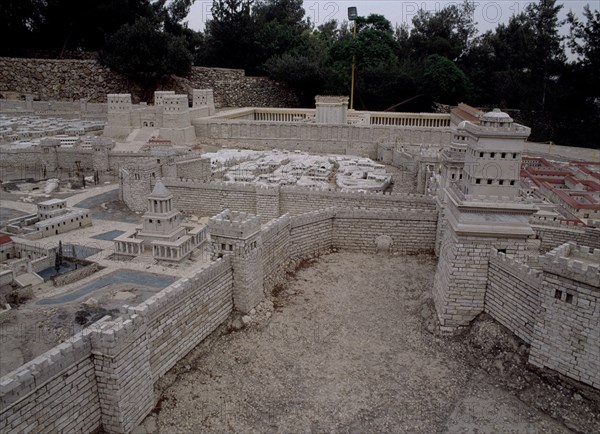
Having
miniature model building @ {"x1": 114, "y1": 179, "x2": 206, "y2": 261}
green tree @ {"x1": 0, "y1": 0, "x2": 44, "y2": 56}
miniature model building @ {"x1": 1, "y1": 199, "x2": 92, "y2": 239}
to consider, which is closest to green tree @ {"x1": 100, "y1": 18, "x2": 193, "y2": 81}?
green tree @ {"x1": 0, "y1": 0, "x2": 44, "y2": 56}

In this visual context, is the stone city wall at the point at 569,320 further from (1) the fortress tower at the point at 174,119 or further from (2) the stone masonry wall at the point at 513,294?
(1) the fortress tower at the point at 174,119

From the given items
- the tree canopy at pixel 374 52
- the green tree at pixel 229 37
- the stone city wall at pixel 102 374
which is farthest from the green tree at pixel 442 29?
the stone city wall at pixel 102 374

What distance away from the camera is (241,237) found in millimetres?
15039

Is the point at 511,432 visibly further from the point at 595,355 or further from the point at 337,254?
the point at 337,254

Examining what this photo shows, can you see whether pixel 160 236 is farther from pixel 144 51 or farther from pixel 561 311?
pixel 144 51

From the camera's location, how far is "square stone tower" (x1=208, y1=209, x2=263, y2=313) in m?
15.1

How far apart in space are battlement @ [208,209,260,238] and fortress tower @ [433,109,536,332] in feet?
Result: 19.1

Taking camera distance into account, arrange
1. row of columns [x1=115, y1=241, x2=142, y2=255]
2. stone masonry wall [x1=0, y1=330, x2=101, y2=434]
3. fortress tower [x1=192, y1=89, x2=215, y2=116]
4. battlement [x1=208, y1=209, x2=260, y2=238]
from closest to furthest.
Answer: stone masonry wall [x1=0, y1=330, x2=101, y2=434] < battlement [x1=208, y1=209, x2=260, y2=238] < row of columns [x1=115, y1=241, x2=142, y2=255] < fortress tower [x1=192, y1=89, x2=215, y2=116]

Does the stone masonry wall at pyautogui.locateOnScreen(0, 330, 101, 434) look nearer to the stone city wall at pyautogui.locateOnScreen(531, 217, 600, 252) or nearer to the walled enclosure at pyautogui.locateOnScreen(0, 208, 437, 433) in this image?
the walled enclosure at pyautogui.locateOnScreen(0, 208, 437, 433)

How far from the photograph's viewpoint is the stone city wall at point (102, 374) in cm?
902

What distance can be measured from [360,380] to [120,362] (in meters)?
5.74

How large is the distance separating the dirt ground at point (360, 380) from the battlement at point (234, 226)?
2.45 meters

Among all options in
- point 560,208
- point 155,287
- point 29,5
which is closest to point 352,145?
point 560,208

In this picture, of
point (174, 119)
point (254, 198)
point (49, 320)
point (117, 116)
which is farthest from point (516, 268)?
point (117, 116)
